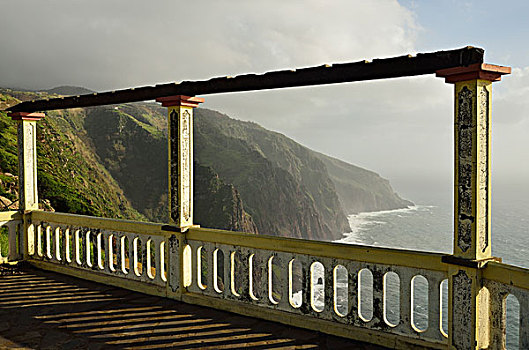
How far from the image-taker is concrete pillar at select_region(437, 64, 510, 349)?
148 inches

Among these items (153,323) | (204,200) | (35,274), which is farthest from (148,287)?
(204,200)

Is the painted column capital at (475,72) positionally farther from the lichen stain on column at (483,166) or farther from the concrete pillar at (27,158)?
the concrete pillar at (27,158)

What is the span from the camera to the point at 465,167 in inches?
152

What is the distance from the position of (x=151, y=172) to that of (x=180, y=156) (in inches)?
3057

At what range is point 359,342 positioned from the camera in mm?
4422

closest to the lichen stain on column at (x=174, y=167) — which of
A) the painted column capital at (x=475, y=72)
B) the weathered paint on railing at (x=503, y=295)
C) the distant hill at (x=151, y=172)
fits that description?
the painted column capital at (x=475, y=72)

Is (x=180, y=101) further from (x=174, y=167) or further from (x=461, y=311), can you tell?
(x=461, y=311)

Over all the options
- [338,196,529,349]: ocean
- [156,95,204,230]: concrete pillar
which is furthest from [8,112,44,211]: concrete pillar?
[338,196,529,349]: ocean

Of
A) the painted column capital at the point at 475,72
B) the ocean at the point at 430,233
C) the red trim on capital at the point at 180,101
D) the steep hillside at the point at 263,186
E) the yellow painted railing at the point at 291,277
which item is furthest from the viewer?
the steep hillside at the point at 263,186

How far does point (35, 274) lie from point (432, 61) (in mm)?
6414

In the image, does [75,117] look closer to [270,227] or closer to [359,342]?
[270,227]

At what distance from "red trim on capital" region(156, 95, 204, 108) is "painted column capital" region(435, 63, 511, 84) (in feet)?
9.61

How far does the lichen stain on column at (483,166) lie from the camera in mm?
3785

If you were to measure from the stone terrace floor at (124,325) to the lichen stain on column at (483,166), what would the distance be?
1.51m
